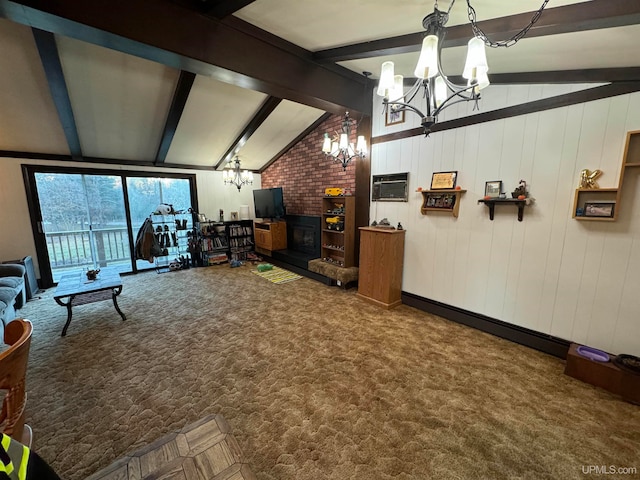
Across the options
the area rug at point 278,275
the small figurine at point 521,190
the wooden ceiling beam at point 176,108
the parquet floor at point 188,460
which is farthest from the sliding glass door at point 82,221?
the small figurine at point 521,190

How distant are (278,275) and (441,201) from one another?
3.32m

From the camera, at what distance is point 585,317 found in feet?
8.04

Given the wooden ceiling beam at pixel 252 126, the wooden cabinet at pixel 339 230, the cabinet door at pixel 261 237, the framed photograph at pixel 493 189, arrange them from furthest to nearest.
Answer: the cabinet door at pixel 261 237
the wooden cabinet at pixel 339 230
the wooden ceiling beam at pixel 252 126
the framed photograph at pixel 493 189

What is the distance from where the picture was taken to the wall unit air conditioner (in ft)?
12.2

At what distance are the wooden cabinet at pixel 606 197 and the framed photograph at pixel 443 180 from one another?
1123mm

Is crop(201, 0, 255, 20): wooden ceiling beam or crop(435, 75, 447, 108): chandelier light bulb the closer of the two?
crop(435, 75, 447, 108): chandelier light bulb

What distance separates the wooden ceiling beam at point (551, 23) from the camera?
4.96ft

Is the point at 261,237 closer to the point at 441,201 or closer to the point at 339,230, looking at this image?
the point at 339,230

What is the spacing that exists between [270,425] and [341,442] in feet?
1.66

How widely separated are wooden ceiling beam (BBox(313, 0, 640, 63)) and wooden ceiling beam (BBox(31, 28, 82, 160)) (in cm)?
320

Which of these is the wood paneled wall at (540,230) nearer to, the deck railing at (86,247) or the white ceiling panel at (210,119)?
the white ceiling panel at (210,119)

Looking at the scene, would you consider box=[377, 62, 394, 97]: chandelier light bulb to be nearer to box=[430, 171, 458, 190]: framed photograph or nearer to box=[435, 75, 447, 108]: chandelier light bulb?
box=[435, 75, 447, 108]: chandelier light bulb

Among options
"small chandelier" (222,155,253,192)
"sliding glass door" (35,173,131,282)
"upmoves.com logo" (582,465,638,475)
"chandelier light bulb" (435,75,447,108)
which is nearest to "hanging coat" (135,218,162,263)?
"sliding glass door" (35,173,131,282)

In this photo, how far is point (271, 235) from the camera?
593 centimetres
